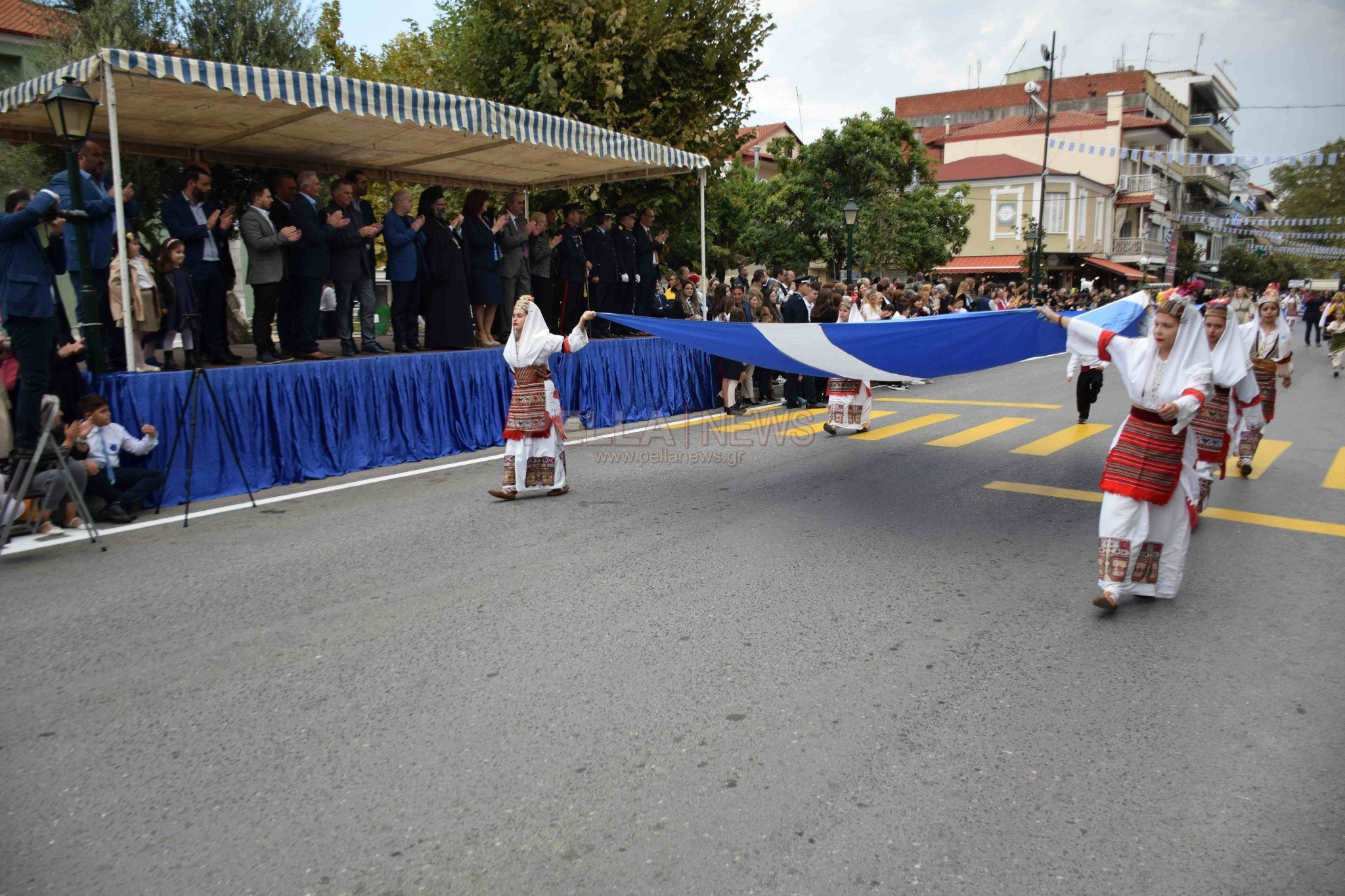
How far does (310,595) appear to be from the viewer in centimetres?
529

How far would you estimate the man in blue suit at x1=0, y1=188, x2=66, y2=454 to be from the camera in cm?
678

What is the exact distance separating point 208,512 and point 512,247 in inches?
218

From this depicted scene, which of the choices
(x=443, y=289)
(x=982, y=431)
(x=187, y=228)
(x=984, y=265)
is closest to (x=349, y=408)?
(x=187, y=228)

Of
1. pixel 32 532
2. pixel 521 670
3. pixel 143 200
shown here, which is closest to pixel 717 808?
pixel 521 670

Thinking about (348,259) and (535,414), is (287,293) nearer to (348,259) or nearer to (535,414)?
(348,259)

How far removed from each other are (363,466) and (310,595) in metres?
3.91

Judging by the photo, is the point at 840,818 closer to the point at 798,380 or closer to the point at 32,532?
the point at 32,532

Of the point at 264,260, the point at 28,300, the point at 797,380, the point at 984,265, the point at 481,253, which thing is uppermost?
the point at 984,265

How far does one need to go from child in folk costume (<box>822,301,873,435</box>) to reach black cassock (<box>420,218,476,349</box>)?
4.58 meters

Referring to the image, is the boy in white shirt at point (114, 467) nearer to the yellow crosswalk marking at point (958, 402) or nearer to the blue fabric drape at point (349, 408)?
the blue fabric drape at point (349, 408)

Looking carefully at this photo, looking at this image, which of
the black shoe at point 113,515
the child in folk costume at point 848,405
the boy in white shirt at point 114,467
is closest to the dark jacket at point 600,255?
the child in folk costume at point 848,405

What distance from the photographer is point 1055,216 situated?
4731cm

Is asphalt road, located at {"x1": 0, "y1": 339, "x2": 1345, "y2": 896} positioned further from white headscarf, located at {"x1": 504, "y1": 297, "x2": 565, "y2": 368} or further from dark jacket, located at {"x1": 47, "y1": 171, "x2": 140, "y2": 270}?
dark jacket, located at {"x1": 47, "y1": 171, "x2": 140, "y2": 270}

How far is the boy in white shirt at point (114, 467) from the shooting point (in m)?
6.86
